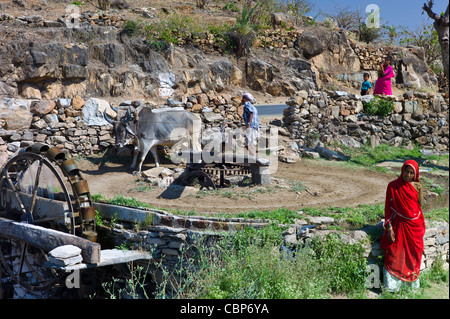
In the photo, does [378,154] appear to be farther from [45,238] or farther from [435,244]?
[45,238]

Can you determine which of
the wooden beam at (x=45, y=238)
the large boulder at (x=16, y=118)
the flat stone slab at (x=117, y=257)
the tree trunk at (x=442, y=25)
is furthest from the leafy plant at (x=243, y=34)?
the flat stone slab at (x=117, y=257)

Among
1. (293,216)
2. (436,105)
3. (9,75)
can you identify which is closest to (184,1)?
(9,75)

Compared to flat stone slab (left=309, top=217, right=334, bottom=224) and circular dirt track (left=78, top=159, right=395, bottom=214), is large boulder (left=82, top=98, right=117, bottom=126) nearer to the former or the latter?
circular dirt track (left=78, top=159, right=395, bottom=214)

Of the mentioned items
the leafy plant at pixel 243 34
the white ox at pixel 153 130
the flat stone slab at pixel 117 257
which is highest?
the leafy plant at pixel 243 34

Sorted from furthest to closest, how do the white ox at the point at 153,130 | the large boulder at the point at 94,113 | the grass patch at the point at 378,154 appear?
the large boulder at the point at 94,113 → the grass patch at the point at 378,154 → the white ox at the point at 153,130

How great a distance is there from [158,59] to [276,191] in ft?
33.8

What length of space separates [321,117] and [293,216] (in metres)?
7.46

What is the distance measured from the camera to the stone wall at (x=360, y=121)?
13.5 meters

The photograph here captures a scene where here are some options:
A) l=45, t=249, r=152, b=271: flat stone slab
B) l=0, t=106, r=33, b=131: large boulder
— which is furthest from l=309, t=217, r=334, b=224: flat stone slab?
l=0, t=106, r=33, b=131: large boulder

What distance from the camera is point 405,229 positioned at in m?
5.86

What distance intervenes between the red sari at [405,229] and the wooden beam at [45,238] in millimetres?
4227

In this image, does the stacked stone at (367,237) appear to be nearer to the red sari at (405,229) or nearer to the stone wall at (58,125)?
the red sari at (405,229)
